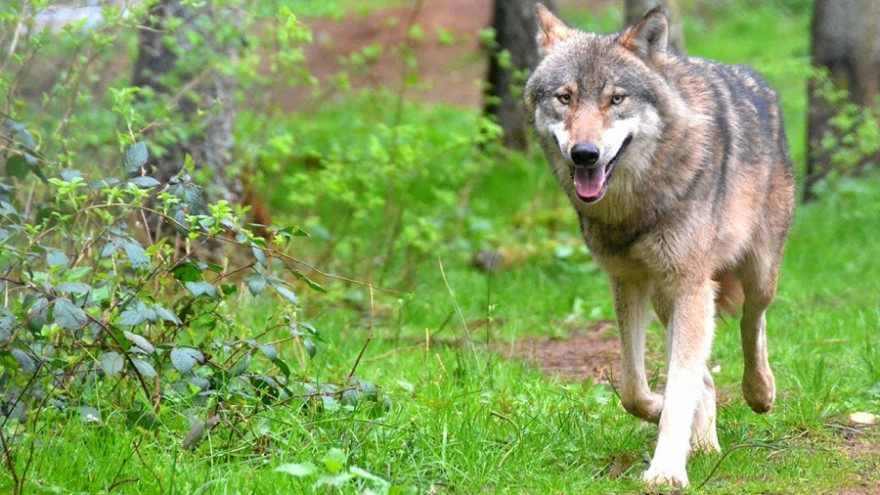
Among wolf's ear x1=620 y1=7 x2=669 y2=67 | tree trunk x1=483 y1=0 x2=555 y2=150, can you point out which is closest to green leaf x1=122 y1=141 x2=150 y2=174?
wolf's ear x1=620 y1=7 x2=669 y2=67

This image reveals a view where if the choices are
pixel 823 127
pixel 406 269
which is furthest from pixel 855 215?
pixel 406 269

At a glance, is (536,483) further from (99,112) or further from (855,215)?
(855,215)

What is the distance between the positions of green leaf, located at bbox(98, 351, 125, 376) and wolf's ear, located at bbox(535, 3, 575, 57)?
2271 mm

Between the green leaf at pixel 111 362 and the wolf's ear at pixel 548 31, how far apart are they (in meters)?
2.27

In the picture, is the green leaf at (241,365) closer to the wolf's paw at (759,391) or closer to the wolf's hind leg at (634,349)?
the wolf's hind leg at (634,349)

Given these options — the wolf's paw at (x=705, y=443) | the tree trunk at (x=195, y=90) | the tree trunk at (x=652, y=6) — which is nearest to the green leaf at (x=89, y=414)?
the wolf's paw at (x=705, y=443)

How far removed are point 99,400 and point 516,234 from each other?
572 centimetres

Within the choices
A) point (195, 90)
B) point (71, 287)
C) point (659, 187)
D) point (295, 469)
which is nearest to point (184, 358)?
point (71, 287)

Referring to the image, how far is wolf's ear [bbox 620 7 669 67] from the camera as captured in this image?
4.59 m

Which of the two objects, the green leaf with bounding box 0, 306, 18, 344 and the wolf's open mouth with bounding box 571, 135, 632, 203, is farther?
the wolf's open mouth with bounding box 571, 135, 632, 203

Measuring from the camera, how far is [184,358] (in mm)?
4059

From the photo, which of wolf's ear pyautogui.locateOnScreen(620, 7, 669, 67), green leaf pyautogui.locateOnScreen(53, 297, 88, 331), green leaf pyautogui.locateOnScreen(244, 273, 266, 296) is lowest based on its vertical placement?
green leaf pyautogui.locateOnScreen(244, 273, 266, 296)

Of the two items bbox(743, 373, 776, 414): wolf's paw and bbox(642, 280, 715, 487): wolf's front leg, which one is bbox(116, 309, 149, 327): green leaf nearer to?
bbox(642, 280, 715, 487): wolf's front leg

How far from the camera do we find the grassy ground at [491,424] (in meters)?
3.87
